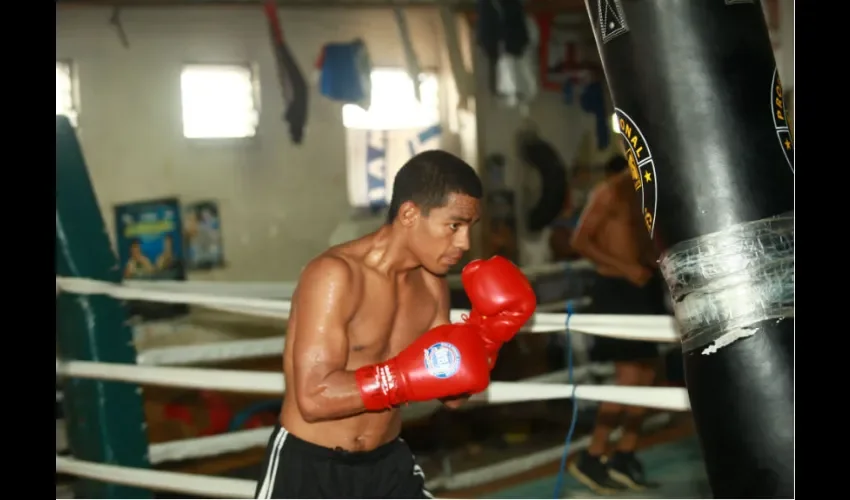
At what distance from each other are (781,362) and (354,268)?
66 centimetres

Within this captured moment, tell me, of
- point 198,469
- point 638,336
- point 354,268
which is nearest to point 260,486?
point 354,268

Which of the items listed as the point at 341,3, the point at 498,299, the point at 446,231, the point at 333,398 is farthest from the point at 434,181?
the point at 341,3

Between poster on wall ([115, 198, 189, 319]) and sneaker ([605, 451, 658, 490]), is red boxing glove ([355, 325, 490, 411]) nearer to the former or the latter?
sneaker ([605, 451, 658, 490])

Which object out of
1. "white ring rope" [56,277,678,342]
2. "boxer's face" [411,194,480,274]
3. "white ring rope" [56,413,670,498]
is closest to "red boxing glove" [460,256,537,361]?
"boxer's face" [411,194,480,274]

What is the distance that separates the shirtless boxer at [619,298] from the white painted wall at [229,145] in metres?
1.57

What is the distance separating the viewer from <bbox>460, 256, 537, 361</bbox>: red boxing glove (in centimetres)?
147

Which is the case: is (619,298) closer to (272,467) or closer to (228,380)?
(228,380)

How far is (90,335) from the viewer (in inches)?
83.3

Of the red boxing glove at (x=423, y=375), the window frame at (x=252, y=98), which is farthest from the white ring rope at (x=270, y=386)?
the window frame at (x=252, y=98)

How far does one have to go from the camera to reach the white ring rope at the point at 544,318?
Result: 5.29 feet

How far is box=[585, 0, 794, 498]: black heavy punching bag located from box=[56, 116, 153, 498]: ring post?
1.52 meters

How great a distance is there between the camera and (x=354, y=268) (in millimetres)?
1394

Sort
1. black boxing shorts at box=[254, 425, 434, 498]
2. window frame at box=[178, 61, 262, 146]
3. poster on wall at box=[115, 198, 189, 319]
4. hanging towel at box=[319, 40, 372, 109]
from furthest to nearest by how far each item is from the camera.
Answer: hanging towel at box=[319, 40, 372, 109] → window frame at box=[178, 61, 262, 146] → poster on wall at box=[115, 198, 189, 319] → black boxing shorts at box=[254, 425, 434, 498]
